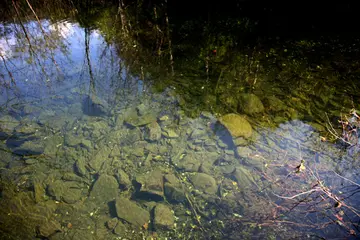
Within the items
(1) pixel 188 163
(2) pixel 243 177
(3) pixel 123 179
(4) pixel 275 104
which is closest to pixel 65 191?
(3) pixel 123 179

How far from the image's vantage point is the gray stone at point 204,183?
3613 mm

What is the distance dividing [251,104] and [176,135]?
5.76 ft

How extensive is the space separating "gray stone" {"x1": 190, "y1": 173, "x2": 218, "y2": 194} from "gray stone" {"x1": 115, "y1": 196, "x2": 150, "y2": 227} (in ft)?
2.84

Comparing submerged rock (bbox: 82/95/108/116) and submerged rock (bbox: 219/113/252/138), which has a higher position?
submerged rock (bbox: 82/95/108/116)

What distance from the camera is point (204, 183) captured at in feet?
12.1

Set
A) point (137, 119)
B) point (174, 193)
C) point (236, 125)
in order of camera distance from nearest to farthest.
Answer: point (174, 193) < point (236, 125) < point (137, 119)

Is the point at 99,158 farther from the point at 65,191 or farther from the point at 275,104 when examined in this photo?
the point at 275,104

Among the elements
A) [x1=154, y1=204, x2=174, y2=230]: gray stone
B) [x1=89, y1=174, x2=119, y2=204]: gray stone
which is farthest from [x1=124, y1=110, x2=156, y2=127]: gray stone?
[x1=154, y1=204, x2=174, y2=230]: gray stone

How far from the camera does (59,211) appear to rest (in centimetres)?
332

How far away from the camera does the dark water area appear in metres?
3.20

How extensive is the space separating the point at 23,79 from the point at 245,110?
5146mm

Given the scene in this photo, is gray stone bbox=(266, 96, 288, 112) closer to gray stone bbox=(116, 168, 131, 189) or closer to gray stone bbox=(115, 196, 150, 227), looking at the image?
gray stone bbox=(116, 168, 131, 189)

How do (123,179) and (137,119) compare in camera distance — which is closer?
(123,179)

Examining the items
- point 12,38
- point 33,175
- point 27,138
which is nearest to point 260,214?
point 33,175
